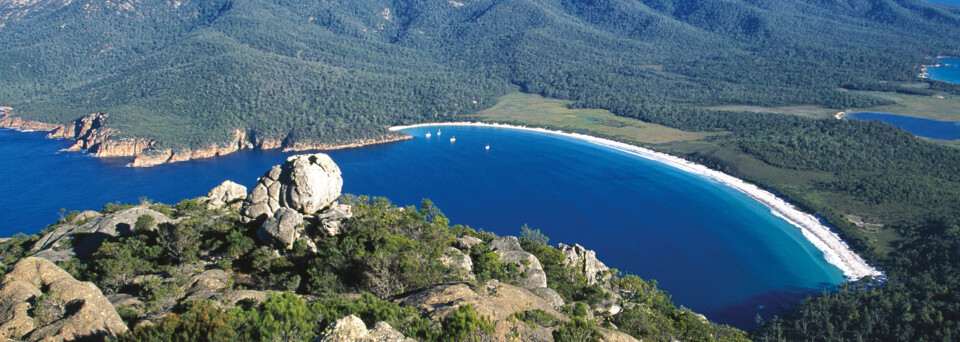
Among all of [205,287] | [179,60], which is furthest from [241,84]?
[205,287]

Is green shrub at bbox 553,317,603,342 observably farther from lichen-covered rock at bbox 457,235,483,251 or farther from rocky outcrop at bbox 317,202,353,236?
rocky outcrop at bbox 317,202,353,236

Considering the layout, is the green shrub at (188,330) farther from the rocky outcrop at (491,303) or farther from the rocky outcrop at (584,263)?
the rocky outcrop at (584,263)

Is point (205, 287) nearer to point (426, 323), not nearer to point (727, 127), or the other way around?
point (426, 323)

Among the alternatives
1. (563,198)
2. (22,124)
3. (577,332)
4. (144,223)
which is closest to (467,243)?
(577,332)

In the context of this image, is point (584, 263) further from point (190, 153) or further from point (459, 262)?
point (190, 153)

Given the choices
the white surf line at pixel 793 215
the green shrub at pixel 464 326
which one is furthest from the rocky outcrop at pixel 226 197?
the white surf line at pixel 793 215

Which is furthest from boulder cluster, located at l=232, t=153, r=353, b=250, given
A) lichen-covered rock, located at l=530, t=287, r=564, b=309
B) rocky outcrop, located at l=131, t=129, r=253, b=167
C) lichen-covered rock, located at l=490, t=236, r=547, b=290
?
rocky outcrop, located at l=131, t=129, r=253, b=167
